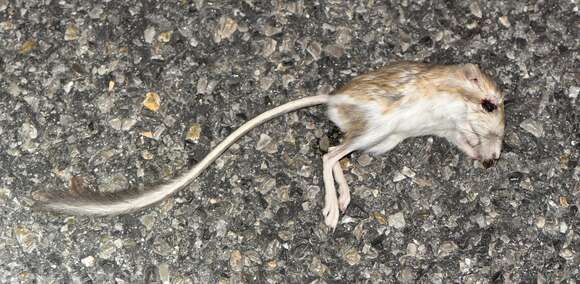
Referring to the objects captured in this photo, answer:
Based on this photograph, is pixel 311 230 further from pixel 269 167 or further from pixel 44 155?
pixel 44 155

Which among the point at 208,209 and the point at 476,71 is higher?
the point at 476,71

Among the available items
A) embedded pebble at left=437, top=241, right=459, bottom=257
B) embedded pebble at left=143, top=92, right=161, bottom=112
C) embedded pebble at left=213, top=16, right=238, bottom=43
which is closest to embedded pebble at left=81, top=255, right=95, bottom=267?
embedded pebble at left=143, top=92, right=161, bottom=112

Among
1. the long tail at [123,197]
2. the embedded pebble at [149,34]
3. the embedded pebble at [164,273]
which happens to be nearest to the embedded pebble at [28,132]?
the long tail at [123,197]

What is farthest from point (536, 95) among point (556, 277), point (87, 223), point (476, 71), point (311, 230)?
point (87, 223)

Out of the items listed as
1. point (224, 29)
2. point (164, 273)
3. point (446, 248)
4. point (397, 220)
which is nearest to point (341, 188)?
point (397, 220)

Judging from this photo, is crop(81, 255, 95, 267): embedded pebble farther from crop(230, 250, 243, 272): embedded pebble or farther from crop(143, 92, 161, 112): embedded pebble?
crop(143, 92, 161, 112): embedded pebble

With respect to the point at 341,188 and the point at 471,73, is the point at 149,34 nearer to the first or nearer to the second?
the point at 341,188
